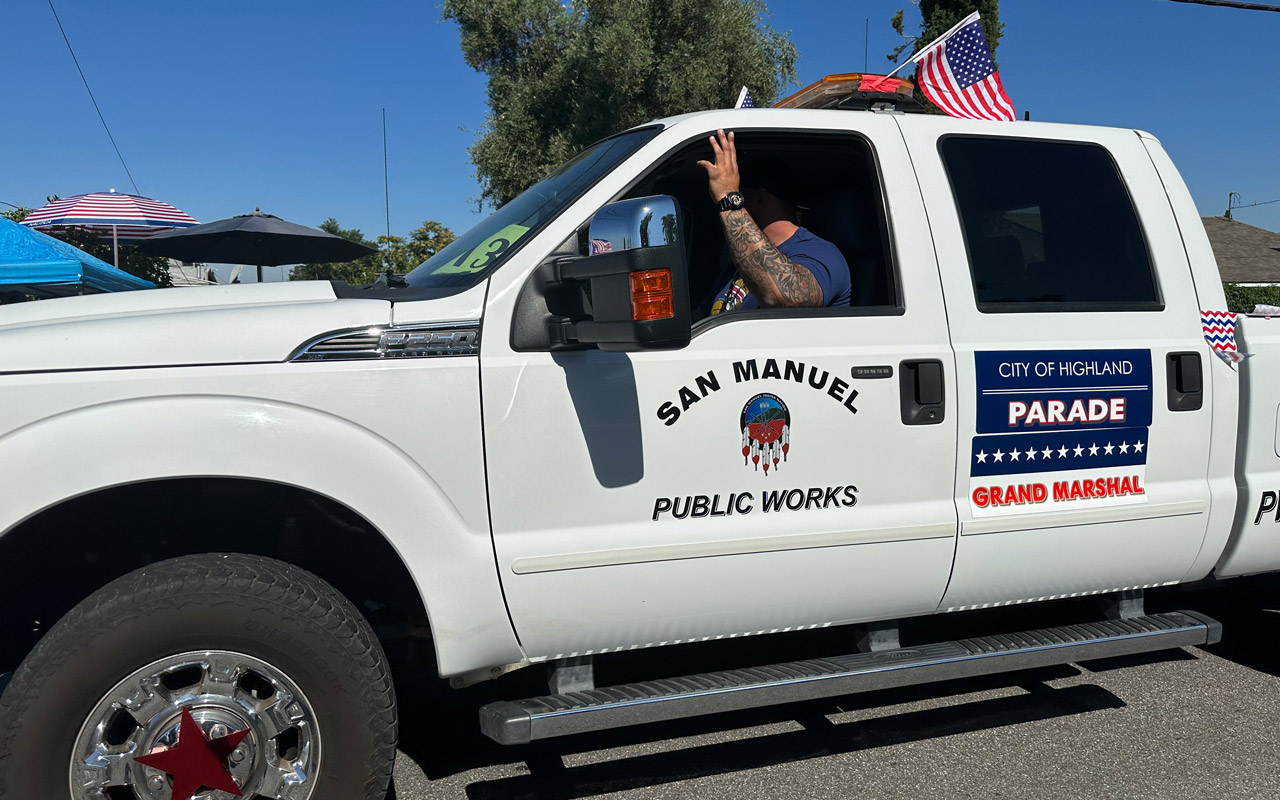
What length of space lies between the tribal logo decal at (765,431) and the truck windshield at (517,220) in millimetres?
767

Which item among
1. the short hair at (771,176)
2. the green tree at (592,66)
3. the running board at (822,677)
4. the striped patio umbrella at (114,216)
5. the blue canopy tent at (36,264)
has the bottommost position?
the running board at (822,677)

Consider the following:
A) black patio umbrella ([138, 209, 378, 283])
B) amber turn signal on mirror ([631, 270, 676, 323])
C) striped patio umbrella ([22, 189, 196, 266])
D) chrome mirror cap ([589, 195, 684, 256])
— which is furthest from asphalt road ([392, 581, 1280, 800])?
striped patio umbrella ([22, 189, 196, 266])

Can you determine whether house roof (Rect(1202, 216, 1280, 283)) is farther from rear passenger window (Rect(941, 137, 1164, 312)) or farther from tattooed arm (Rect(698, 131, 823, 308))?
tattooed arm (Rect(698, 131, 823, 308))

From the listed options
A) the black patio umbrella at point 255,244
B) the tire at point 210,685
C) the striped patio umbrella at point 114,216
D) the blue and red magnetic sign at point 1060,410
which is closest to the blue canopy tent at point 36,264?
the black patio umbrella at point 255,244

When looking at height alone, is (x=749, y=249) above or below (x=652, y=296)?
above

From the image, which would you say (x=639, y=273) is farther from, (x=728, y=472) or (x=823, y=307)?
(x=823, y=307)

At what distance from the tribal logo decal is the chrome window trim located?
762mm

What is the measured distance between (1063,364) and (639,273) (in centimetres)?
157

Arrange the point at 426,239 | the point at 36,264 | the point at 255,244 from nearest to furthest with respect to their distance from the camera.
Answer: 1. the point at 36,264
2. the point at 255,244
3. the point at 426,239

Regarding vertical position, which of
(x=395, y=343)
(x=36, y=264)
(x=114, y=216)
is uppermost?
(x=114, y=216)

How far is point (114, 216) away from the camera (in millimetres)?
11711

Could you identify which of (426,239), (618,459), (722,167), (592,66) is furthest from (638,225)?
(426,239)

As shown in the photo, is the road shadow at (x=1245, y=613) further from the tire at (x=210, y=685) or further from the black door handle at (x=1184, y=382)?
the tire at (x=210, y=685)

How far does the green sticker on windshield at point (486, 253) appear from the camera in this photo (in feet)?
8.66
